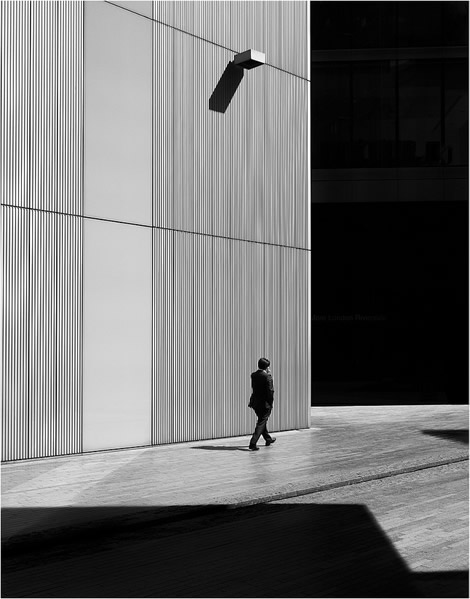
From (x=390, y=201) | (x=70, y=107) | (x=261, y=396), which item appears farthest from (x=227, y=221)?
(x=390, y=201)

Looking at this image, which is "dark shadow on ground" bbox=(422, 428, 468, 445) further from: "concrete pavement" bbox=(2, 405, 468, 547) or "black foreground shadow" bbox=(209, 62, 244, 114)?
"black foreground shadow" bbox=(209, 62, 244, 114)

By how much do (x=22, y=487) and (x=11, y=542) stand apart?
3.12 metres

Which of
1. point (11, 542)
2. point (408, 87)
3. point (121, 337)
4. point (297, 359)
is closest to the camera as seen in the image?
point (11, 542)

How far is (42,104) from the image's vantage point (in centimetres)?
1386

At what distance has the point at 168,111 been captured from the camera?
52.5ft

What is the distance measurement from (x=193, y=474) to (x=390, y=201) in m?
16.3

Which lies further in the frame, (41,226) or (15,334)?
(41,226)

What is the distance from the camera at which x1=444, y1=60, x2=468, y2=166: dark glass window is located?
26.2 m

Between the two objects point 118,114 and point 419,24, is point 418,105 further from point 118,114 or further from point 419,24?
point 118,114

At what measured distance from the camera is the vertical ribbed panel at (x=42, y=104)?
43.9 ft

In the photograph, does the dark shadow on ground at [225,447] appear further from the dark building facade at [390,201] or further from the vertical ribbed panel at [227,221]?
the dark building facade at [390,201]

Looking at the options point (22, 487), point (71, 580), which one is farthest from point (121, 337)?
point (71, 580)

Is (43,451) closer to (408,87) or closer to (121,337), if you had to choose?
(121,337)

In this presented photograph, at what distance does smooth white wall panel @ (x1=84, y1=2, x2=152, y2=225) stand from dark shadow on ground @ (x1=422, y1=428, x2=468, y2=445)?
839 cm
